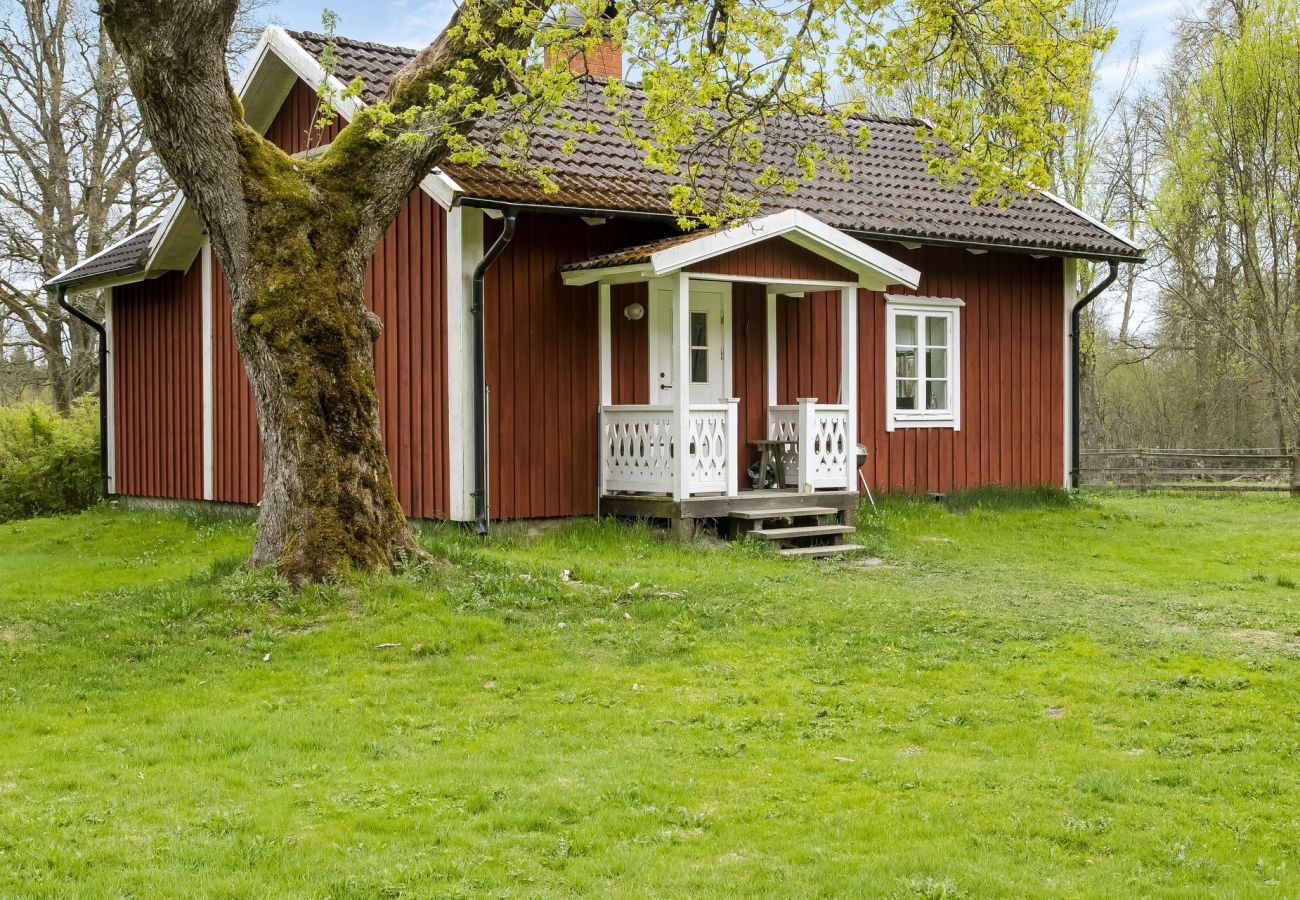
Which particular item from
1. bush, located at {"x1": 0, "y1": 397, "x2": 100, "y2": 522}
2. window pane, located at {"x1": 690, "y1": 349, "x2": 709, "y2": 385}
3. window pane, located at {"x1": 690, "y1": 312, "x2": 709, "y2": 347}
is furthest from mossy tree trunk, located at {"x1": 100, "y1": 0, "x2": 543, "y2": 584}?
bush, located at {"x1": 0, "y1": 397, "x2": 100, "y2": 522}

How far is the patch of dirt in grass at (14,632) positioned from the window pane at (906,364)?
10.7 meters

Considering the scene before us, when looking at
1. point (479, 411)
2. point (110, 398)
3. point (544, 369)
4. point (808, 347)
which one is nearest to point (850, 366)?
point (808, 347)

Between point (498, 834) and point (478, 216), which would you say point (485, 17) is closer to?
point (478, 216)

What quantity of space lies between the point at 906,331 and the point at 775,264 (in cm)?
Result: 369

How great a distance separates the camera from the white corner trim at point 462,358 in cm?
1357

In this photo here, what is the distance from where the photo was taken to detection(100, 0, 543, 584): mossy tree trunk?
33.1 ft

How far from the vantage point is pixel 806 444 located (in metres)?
14.4

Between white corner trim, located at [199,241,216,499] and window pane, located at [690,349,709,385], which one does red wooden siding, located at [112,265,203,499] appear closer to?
white corner trim, located at [199,241,216,499]

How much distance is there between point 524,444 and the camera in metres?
14.0

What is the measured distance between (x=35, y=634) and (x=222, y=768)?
3.82 metres

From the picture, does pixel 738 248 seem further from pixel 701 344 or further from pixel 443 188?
pixel 443 188

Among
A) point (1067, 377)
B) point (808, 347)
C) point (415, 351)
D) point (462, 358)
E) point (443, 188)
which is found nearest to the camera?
point (443, 188)

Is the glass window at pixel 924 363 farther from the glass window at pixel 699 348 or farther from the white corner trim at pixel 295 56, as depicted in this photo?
the white corner trim at pixel 295 56

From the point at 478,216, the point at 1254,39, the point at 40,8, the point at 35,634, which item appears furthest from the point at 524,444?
the point at 40,8
